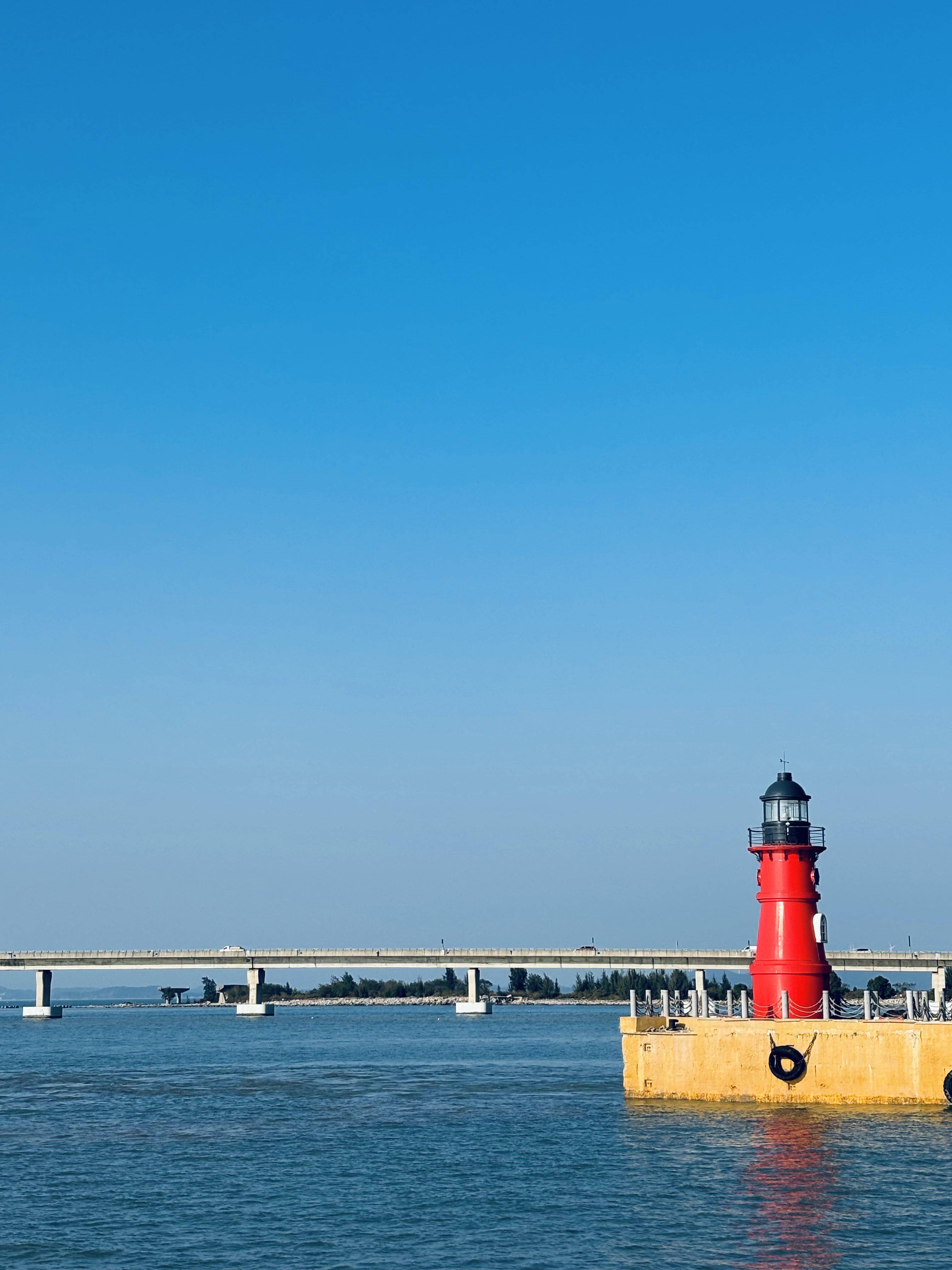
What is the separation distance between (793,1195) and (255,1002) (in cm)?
16243

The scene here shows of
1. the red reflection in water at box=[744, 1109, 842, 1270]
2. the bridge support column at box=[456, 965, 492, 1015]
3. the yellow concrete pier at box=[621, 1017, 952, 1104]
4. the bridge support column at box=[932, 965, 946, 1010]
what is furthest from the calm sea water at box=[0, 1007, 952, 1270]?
the bridge support column at box=[456, 965, 492, 1015]

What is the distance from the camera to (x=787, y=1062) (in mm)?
52531

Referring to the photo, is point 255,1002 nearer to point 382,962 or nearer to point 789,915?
point 382,962

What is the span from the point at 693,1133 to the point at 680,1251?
15959 mm

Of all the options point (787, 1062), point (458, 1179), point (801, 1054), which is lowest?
point (458, 1179)

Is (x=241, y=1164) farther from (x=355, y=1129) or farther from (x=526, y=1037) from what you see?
(x=526, y=1037)

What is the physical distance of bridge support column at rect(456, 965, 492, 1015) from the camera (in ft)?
604

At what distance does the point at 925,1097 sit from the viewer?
5078cm

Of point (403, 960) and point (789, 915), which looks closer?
point (789, 915)

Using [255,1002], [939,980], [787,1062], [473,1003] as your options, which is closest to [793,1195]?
[787,1062]

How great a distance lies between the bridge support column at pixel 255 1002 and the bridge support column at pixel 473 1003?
25.9 metres

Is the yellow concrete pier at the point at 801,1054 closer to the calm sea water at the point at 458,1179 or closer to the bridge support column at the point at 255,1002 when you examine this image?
the calm sea water at the point at 458,1179

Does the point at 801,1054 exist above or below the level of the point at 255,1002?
above

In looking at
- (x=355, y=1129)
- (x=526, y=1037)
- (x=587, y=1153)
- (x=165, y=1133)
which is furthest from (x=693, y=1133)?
(x=526, y=1037)
